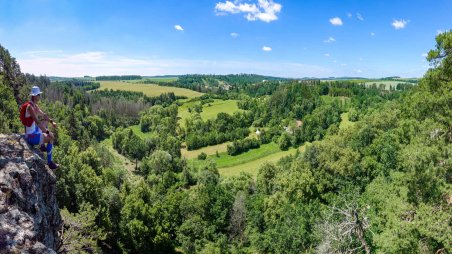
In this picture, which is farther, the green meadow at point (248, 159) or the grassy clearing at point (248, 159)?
the green meadow at point (248, 159)

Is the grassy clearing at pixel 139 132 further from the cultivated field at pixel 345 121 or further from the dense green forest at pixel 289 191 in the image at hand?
the cultivated field at pixel 345 121

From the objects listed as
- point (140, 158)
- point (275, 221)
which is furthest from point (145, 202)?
point (140, 158)

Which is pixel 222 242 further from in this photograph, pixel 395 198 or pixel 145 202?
pixel 395 198

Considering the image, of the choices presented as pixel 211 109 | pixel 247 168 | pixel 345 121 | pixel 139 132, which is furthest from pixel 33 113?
pixel 211 109

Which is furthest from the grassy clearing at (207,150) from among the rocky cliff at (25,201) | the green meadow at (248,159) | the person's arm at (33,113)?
the person's arm at (33,113)

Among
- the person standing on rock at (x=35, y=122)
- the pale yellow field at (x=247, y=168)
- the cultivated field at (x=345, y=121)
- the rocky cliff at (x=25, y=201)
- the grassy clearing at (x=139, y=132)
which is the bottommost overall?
the pale yellow field at (x=247, y=168)
